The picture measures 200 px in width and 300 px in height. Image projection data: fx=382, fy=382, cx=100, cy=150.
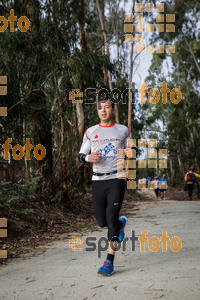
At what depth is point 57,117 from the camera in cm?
952

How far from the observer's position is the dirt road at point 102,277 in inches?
133

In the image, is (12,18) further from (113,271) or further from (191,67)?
(191,67)

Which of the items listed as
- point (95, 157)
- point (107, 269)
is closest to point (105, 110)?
point (95, 157)

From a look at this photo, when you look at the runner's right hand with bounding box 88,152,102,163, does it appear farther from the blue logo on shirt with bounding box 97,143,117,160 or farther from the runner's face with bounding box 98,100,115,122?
the runner's face with bounding box 98,100,115,122

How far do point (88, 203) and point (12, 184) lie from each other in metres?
3.41

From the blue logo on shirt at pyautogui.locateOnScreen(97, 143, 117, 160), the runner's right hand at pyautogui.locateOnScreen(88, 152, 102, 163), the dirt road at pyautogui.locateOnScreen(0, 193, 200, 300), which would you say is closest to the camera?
the dirt road at pyautogui.locateOnScreen(0, 193, 200, 300)

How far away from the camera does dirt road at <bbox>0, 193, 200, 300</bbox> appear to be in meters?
3.38

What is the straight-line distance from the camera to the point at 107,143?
158 inches

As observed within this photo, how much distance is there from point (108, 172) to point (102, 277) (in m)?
1.07

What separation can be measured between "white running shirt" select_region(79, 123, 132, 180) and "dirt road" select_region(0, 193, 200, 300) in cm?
105

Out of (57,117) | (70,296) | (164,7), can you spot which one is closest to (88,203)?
(57,117)

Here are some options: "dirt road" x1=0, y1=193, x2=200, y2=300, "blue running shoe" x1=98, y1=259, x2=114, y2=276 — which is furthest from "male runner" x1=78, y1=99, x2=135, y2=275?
"dirt road" x1=0, y1=193, x2=200, y2=300

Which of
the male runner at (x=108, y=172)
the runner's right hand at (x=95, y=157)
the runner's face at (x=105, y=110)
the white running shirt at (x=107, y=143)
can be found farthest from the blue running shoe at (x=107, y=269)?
the runner's face at (x=105, y=110)

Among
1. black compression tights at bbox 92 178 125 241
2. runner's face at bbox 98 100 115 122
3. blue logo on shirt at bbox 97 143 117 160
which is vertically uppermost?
runner's face at bbox 98 100 115 122
